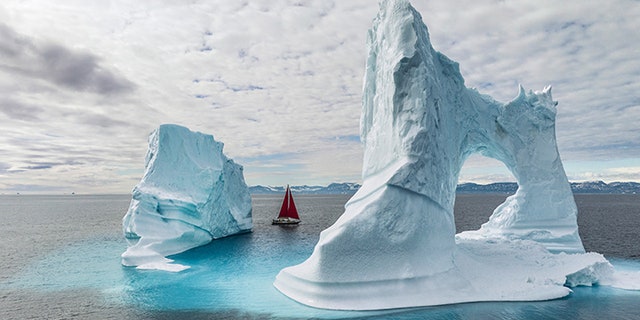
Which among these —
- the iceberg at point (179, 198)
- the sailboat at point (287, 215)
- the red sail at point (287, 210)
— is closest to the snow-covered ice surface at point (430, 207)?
the iceberg at point (179, 198)

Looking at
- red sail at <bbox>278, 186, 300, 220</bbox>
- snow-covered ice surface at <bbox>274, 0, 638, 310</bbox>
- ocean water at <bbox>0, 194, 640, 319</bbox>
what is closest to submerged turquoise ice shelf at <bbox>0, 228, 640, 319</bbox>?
ocean water at <bbox>0, 194, 640, 319</bbox>

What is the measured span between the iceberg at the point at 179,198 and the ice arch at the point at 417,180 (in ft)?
40.7

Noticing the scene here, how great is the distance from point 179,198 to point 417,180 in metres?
20.9

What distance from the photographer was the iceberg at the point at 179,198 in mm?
27359

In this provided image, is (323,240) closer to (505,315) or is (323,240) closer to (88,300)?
(505,315)

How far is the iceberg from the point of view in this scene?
89.8ft

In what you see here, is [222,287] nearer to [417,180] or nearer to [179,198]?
[417,180]

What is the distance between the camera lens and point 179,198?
→ 3030 cm

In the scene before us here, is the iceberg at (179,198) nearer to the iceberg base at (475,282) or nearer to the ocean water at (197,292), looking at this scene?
the ocean water at (197,292)

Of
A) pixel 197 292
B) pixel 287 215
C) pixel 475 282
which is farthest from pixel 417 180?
pixel 287 215

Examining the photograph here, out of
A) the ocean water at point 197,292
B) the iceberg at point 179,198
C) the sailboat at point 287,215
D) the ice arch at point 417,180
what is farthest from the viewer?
the sailboat at point 287,215

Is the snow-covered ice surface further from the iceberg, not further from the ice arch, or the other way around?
the iceberg

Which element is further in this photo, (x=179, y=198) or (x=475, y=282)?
(x=179, y=198)

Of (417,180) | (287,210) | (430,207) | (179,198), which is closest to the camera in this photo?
(417,180)
